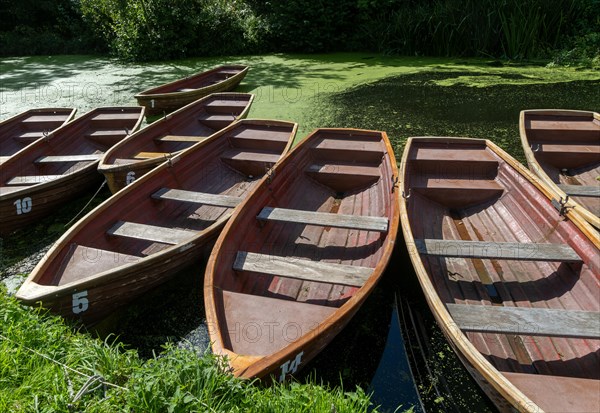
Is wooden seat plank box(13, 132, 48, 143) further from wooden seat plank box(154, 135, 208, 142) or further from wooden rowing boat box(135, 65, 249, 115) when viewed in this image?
wooden seat plank box(154, 135, 208, 142)

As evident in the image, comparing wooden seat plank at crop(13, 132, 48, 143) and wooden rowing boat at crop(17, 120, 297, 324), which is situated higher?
wooden seat plank at crop(13, 132, 48, 143)

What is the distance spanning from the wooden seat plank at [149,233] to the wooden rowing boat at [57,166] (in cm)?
130

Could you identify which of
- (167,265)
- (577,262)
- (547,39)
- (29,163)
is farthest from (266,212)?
(547,39)

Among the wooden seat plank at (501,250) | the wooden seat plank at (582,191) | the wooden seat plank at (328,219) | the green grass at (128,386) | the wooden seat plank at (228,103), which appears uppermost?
the wooden seat plank at (228,103)

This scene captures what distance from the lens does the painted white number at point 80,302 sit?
2.55 m

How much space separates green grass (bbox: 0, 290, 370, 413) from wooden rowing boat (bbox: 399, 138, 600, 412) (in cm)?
82

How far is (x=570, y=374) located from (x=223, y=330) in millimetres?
2073

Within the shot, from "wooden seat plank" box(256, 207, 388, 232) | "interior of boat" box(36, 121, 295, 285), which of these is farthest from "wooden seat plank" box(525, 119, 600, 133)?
"interior of boat" box(36, 121, 295, 285)

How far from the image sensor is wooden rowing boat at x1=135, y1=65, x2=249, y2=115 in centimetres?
688

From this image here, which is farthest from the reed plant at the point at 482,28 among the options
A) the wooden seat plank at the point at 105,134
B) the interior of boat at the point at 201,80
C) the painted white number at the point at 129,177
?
the painted white number at the point at 129,177

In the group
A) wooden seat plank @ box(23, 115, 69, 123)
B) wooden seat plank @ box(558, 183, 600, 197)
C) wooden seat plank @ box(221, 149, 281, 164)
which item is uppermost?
wooden seat plank @ box(23, 115, 69, 123)

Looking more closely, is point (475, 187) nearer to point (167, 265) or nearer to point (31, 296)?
point (167, 265)

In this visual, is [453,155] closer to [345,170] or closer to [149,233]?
[345,170]

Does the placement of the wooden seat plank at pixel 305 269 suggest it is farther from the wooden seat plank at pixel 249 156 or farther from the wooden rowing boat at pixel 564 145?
the wooden rowing boat at pixel 564 145
